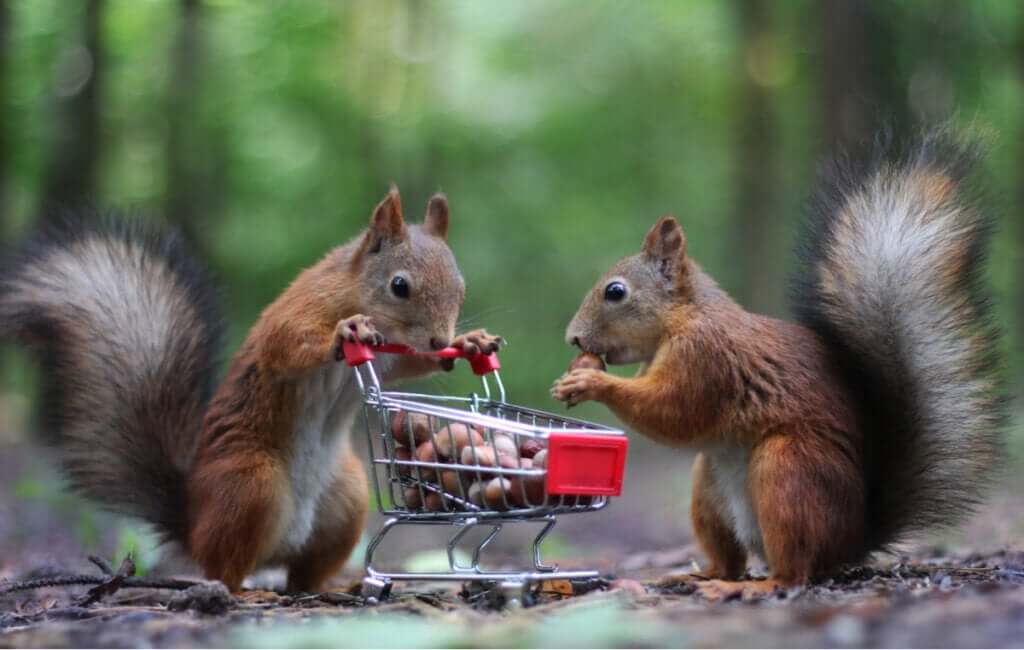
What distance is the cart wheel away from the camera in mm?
3107

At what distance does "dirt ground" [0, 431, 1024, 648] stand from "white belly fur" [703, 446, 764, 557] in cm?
24

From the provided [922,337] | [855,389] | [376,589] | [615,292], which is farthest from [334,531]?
[922,337]

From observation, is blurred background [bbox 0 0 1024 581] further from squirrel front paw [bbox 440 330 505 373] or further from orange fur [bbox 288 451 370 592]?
squirrel front paw [bbox 440 330 505 373]

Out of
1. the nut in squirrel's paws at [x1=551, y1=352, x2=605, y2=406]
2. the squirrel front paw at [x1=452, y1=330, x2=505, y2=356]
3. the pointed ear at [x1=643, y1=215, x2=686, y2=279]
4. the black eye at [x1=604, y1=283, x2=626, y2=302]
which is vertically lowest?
the nut in squirrel's paws at [x1=551, y1=352, x2=605, y2=406]

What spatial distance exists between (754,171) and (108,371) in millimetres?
7936

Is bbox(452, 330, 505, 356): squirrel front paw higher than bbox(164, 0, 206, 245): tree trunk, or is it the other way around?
bbox(164, 0, 206, 245): tree trunk

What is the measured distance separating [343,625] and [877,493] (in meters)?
1.84

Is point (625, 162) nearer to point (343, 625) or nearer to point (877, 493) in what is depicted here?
point (877, 493)

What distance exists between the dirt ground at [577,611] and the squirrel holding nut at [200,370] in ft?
0.98

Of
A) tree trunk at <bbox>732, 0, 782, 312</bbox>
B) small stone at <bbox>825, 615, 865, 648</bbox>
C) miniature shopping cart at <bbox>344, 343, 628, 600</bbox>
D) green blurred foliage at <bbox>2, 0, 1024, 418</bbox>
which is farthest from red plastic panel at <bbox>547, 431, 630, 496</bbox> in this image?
green blurred foliage at <bbox>2, 0, 1024, 418</bbox>

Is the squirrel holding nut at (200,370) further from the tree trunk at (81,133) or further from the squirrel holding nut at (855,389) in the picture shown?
the tree trunk at (81,133)

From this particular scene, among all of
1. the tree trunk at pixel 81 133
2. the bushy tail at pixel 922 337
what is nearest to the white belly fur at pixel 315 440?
the bushy tail at pixel 922 337

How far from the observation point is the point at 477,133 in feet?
49.6

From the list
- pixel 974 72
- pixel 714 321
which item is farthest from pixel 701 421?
pixel 974 72
